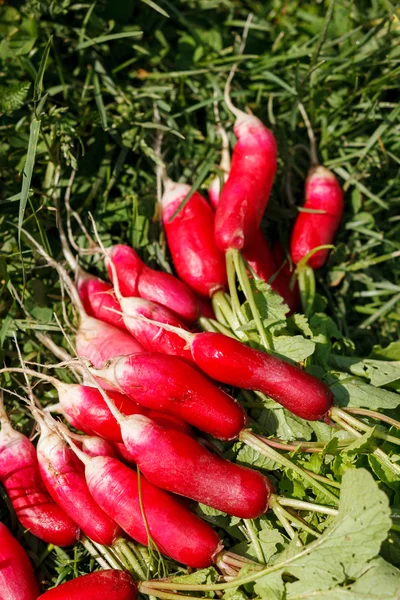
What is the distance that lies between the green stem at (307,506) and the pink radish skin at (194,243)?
3.49 ft

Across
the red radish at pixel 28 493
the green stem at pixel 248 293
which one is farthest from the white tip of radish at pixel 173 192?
the red radish at pixel 28 493

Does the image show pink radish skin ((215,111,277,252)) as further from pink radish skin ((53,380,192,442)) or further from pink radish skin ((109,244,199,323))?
pink radish skin ((53,380,192,442))

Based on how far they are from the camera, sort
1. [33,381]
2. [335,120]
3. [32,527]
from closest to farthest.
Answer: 1. [32,527]
2. [33,381]
3. [335,120]

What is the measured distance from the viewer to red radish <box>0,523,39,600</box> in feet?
7.89

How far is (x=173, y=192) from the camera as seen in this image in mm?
3174

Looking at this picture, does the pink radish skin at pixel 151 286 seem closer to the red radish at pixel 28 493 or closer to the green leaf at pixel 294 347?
the green leaf at pixel 294 347

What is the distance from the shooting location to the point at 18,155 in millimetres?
3184

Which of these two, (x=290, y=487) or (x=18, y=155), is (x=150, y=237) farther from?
(x=290, y=487)

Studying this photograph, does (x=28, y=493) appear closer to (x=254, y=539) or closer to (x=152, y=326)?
(x=152, y=326)

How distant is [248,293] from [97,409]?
32.6 inches

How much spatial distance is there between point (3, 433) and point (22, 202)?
1020 mm

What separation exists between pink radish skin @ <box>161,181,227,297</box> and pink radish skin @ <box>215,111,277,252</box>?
0.09 m

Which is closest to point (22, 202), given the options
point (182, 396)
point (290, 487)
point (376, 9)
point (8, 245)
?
point (8, 245)

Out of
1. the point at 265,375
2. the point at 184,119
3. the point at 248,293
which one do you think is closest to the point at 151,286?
the point at 248,293
